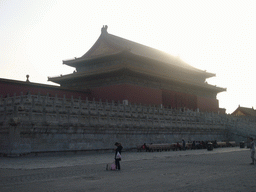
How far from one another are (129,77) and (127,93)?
205 centimetres

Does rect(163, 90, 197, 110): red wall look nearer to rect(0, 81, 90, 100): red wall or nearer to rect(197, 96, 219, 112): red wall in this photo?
rect(197, 96, 219, 112): red wall

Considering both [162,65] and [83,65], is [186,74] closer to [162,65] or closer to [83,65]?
[162,65]

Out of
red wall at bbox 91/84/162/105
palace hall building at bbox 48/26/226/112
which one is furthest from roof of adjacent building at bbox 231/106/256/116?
red wall at bbox 91/84/162/105

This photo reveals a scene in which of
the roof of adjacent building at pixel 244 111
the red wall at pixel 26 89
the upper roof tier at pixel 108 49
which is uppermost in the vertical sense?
the upper roof tier at pixel 108 49

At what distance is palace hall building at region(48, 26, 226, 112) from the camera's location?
36.8 metres

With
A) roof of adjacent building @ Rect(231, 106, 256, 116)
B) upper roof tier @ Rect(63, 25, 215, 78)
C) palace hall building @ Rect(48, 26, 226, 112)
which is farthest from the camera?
roof of adjacent building @ Rect(231, 106, 256, 116)

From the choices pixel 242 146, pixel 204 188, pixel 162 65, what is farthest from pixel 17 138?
pixel 162 65

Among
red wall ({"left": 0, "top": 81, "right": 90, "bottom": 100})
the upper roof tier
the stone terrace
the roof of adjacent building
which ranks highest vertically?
the upper roof tier

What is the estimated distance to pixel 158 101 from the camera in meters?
40.2

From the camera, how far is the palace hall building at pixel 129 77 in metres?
36.8

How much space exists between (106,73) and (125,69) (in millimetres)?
2596

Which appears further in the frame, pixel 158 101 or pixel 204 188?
pixel 158 101

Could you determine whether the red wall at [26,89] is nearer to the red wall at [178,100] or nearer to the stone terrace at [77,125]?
the stone terrace at [77,125]

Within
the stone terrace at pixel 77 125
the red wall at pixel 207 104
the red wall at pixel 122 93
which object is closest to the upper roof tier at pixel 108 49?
the red wall at pixel 122 93
